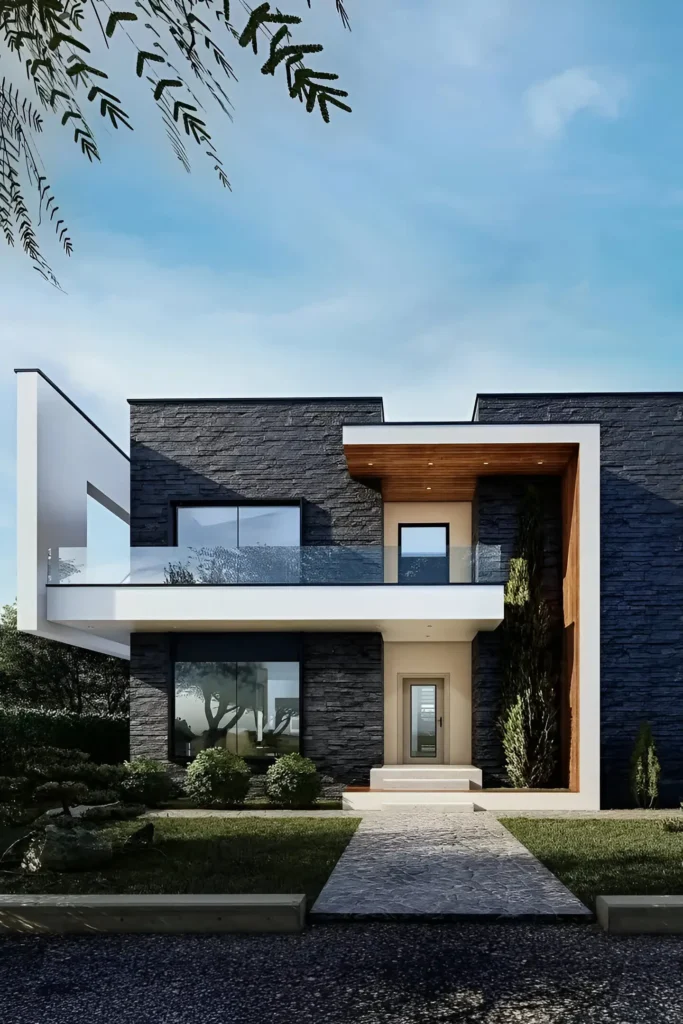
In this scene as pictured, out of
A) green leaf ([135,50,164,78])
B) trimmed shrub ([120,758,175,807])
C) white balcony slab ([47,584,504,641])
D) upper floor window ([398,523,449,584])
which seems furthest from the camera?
upper floor window ([398,523,449,584])

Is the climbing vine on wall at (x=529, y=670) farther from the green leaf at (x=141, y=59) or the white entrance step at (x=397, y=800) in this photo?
the green leaf at (x=141, y=59)

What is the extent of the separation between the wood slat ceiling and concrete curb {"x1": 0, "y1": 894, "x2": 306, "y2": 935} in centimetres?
931

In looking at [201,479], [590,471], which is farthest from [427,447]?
[201,479]

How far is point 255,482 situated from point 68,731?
21.5 feet

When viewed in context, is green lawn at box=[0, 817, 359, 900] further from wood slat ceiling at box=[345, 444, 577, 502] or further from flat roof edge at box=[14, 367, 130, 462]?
flat roof edge at box=[14, 367, 130, 462]

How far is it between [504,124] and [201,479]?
42.5ft

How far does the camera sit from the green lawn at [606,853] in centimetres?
821

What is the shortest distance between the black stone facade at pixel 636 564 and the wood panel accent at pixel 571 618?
1.59ft

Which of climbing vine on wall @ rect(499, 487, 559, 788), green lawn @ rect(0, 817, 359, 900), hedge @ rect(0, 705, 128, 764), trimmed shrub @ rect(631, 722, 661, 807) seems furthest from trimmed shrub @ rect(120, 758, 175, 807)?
trimmed shrub @ rect(631, 722, 661, 807)

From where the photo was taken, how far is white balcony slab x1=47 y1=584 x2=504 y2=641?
15172mm

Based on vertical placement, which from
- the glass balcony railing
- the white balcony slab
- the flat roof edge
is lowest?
the white balcony slab

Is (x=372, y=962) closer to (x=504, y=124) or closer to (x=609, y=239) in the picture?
(x=504, y=124)

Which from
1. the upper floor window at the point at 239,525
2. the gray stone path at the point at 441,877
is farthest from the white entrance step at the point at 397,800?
the upper floor window at the point at 239,525

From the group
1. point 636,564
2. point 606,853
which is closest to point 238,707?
point 636,564
